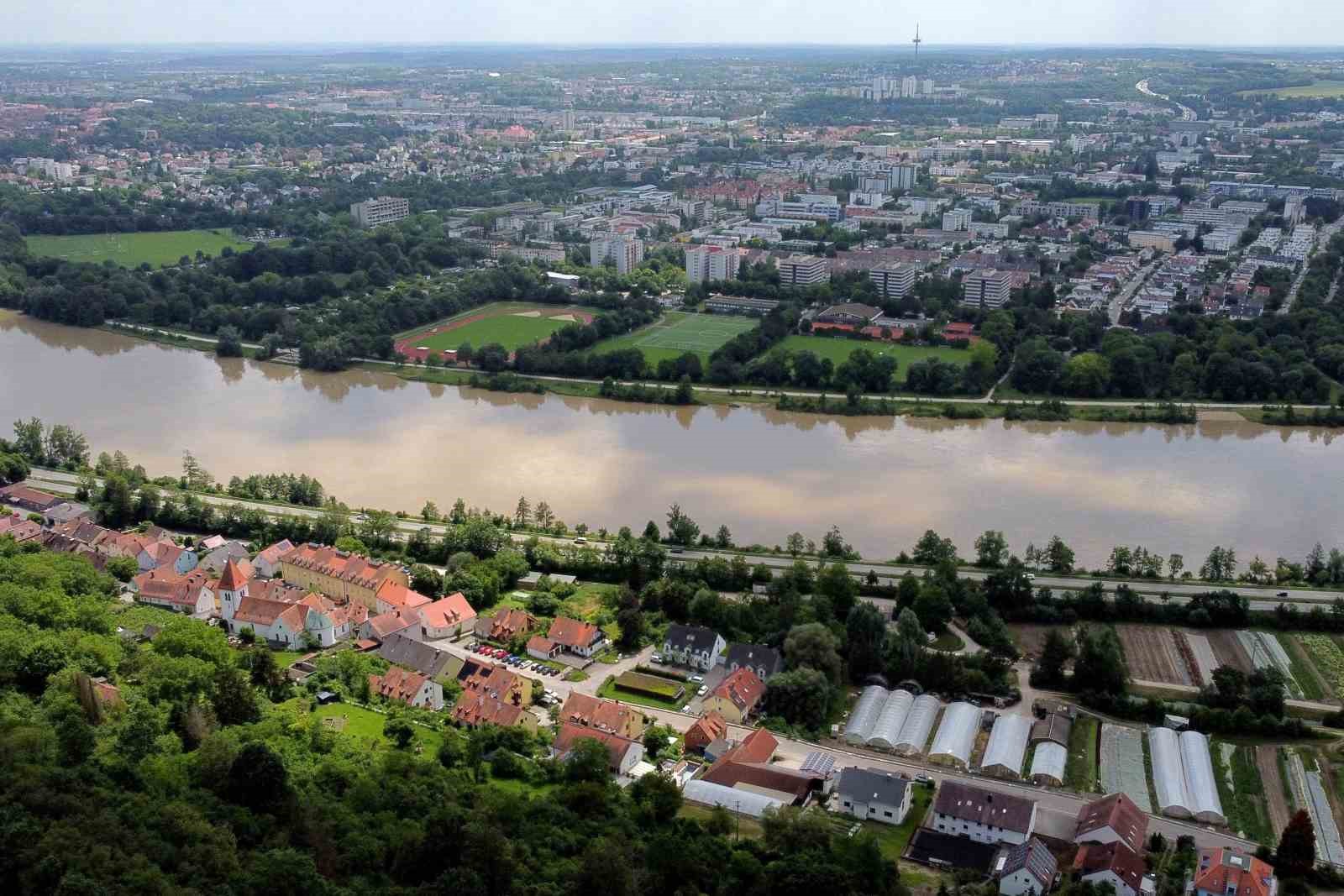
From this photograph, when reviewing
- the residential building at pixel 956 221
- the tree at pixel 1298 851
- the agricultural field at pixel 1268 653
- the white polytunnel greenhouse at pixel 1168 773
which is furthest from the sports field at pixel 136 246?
the tree at pixel 1298 851

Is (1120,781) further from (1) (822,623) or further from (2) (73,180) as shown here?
(2) (73,180)

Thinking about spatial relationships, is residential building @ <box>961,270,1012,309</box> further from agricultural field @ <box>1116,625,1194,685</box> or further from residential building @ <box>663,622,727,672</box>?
residential building @ <box>663,622,727,672</box>

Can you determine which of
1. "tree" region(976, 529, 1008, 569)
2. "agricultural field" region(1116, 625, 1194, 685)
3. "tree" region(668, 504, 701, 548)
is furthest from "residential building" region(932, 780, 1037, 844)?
"tree" region(668, 504, 701, 548)

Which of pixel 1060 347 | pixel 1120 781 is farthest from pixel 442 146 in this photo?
pixel 1120 781

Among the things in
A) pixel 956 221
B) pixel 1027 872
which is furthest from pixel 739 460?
pixel 956 221

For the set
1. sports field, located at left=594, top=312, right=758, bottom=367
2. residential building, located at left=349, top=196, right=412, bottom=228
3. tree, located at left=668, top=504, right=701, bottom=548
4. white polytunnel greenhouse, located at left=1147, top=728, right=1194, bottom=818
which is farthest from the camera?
residential building, located at left=349, top=196, right=412, bottom=228
